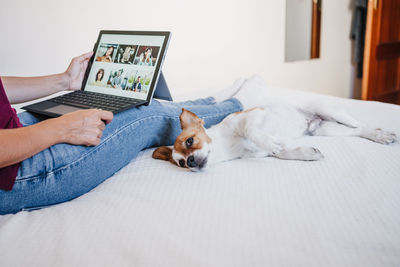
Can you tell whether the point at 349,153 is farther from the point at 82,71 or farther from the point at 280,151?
the point at 82,71

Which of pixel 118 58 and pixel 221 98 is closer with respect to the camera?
pixel 118 58

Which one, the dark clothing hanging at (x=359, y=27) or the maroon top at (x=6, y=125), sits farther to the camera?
the dark clothing hanging at (x=359, y=27)

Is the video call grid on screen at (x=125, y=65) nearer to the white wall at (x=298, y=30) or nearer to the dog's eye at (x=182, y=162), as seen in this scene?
the dog's eye at (x=182, y=162)

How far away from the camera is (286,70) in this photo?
12.5 ft

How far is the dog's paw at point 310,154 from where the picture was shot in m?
1.13

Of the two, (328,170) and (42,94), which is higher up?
(42,94)

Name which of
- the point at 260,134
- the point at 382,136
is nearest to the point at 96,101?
the point at 260,134

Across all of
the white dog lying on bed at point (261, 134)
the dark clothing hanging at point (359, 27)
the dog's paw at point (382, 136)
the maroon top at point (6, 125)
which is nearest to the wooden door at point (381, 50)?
the dark clothing hanging at point (359, 27)

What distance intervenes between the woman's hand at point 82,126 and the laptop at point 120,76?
11 centimetres

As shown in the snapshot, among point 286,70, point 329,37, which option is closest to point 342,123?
point 286,70

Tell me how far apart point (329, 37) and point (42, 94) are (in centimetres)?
394

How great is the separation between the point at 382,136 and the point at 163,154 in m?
0.96

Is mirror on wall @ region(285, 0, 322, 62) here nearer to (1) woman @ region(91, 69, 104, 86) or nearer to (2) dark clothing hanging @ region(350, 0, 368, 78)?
(2) dark clothing hanging @ region(350, 0, 368, 78)

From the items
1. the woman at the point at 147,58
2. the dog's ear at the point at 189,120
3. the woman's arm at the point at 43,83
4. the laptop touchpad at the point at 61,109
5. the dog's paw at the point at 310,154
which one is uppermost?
the woman at the point at 147,58
